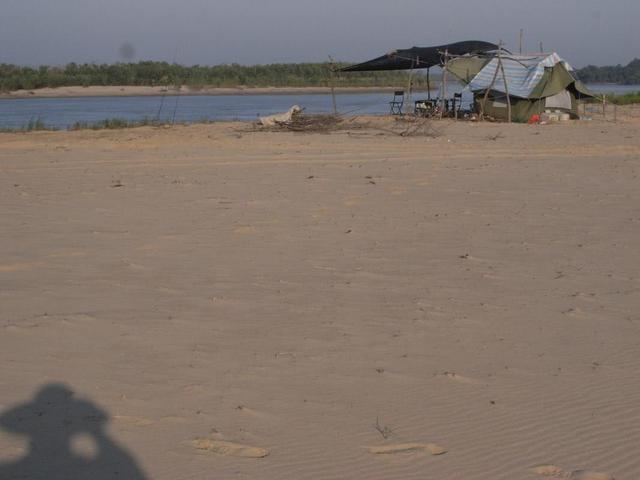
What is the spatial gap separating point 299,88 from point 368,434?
55027 millimetres

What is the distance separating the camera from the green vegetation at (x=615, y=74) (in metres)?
90.4

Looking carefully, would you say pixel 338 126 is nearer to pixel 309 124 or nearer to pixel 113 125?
pixel 309 124

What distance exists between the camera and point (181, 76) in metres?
60.7

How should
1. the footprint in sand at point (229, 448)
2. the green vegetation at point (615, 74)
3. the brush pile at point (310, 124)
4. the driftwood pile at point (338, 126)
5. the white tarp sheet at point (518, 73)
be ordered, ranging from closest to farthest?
the footprint in sand at point (229, 448)
the driftwood pile at point (338, 126)
the brush pile at point (310, 124)
the white tarp sheet at point (518, 73)
the green vegetation at point (615, 74)

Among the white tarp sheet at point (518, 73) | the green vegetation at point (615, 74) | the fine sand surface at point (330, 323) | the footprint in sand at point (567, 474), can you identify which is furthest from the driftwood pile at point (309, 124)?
the green vegetation at point (615, 74)

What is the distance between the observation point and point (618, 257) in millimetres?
7703

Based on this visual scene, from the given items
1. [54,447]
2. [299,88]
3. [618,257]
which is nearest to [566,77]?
[618,257]

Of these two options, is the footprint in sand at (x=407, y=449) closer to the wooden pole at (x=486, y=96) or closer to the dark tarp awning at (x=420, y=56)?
the wooden pole at (x=486, y=96)

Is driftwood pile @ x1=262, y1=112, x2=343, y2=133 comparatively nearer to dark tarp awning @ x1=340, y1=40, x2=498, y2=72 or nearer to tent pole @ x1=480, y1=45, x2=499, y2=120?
dark tarp awning @ x1=340, y1=40, x2=498, y2=72

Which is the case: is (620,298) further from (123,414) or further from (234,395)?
(123,414)

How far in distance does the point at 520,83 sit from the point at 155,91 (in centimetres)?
3365

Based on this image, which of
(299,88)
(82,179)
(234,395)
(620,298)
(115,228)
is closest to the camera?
(234,395)

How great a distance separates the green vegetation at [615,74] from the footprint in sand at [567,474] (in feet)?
297

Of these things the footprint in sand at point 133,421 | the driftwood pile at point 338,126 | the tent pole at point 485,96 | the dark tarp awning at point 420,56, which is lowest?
the footprint in sand at point 133,421
